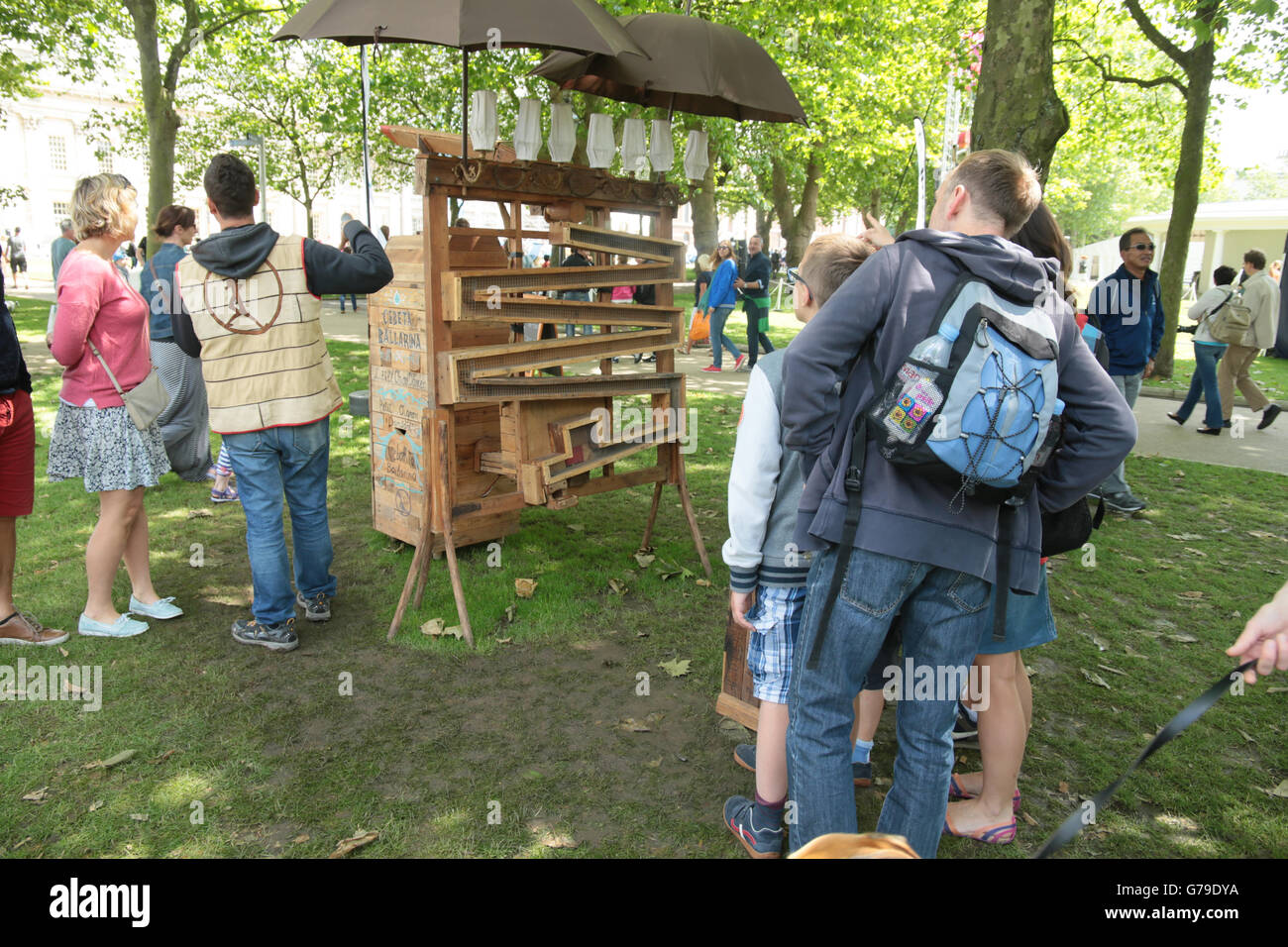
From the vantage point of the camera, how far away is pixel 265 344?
4.25 m

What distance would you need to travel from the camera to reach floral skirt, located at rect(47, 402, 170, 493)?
14.5 feet

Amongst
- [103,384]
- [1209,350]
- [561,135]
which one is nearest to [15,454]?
[103,384]

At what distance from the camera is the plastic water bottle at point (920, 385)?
7.16ft

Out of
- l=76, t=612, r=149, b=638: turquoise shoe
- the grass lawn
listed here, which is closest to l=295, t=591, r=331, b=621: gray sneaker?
the grass lawn

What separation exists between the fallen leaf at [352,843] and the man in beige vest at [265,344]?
5.43 ft

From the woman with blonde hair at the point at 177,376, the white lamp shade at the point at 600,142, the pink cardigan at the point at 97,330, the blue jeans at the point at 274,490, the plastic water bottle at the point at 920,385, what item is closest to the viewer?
the plastic water bottle at the point at 920,385

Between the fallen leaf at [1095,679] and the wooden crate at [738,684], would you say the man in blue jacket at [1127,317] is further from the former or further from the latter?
the wooden crate at [738,684]

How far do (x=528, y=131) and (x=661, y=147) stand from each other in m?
0.82

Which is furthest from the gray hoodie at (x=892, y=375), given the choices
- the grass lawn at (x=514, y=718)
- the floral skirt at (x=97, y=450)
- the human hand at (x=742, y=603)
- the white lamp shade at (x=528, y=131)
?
the floral skirt at (x=97, y=450)

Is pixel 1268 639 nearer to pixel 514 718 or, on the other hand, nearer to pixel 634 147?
pixel 514 718

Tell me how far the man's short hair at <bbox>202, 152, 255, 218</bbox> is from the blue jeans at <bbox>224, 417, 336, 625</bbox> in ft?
3.41

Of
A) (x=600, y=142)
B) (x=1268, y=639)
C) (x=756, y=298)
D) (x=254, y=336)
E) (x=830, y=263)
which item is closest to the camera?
(x=1268, y=639)

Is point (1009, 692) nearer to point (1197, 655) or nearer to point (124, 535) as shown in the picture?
point (1197, 655)

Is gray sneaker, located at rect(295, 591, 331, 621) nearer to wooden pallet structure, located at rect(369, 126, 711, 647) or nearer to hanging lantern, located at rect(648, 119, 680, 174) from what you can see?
wooden pallet structure, located at rect(369, 126, 711, 647)
